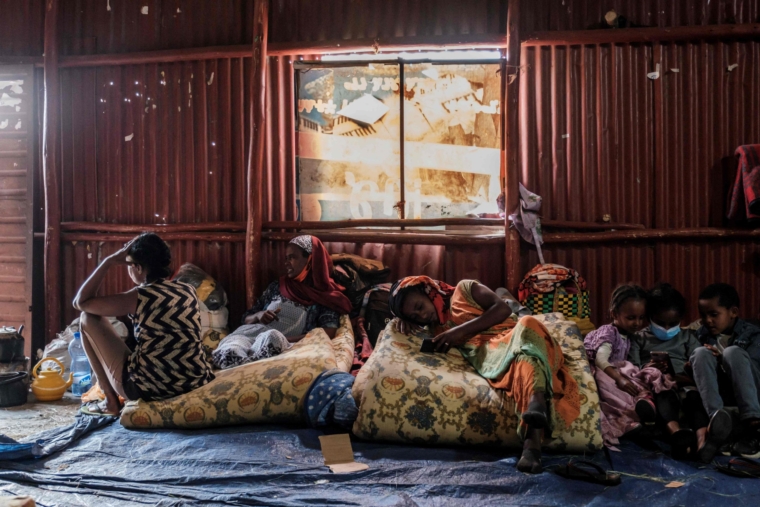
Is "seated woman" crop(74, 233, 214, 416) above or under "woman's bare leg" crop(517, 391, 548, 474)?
above

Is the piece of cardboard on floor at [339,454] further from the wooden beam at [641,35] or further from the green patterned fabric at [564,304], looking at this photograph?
the wooden beam at [641,35]

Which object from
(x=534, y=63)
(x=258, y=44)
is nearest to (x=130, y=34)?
(x=258, y=44)

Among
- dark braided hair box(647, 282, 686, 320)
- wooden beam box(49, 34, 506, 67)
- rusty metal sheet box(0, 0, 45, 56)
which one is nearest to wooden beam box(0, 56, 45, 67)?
wooden beam box(49, 34, 506, 67)

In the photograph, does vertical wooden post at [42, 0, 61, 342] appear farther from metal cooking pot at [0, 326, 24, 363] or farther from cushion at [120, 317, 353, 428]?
cushion at [120, 317, 353, 428]

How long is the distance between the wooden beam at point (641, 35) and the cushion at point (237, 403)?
375 cm

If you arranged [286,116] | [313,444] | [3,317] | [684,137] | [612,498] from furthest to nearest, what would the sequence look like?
[3,317] < [286,116] < [684,137] < [313,444] < [612,498]

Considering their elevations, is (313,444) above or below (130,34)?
below

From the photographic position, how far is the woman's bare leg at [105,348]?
13.7ft

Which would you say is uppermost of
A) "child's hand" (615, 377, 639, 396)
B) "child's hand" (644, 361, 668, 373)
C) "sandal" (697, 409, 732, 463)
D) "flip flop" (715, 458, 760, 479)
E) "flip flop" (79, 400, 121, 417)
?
"child's hand" (644, 361, 668, 373)

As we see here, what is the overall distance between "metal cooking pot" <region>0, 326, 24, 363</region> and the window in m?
2.83

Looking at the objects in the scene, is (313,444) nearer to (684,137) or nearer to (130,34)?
(684,137)

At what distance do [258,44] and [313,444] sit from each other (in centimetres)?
404

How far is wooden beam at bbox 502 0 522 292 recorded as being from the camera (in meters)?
5.60

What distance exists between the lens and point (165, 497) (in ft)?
10.2
